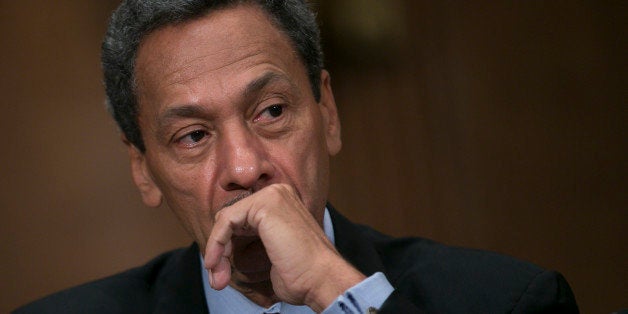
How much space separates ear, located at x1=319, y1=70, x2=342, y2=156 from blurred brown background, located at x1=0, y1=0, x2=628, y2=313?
1392 millimetres

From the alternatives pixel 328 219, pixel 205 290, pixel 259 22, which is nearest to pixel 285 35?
pixel 259 22

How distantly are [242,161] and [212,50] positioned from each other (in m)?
0.31

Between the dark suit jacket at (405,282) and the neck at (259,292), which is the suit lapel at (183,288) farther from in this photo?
the neck at (259,292)

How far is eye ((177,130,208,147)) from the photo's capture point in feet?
7.91

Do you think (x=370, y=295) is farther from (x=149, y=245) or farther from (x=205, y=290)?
(x=149, y=245)

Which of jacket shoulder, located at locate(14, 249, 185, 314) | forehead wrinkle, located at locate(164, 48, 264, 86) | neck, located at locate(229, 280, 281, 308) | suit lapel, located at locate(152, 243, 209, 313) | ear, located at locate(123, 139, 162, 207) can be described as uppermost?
forehead wrinkle, located at locate(164, 48, 264, 86)

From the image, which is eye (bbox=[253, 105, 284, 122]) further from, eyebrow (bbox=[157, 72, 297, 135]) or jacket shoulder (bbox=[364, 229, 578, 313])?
jacket shoulder (bbox=[364, 229, 578, 313])

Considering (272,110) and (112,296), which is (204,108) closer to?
(272,110)

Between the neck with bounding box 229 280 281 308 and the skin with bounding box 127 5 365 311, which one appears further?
the neck with bounding box 229 280 281 308

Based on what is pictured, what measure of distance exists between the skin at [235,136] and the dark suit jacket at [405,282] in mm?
232

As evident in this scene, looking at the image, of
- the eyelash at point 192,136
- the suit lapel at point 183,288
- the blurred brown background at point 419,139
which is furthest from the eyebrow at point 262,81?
the blurred brown background at point 419,139

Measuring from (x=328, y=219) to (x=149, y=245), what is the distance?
60.6 inches

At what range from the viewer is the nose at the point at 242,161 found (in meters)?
2.27

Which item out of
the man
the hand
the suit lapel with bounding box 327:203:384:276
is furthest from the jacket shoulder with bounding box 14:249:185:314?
the hand
